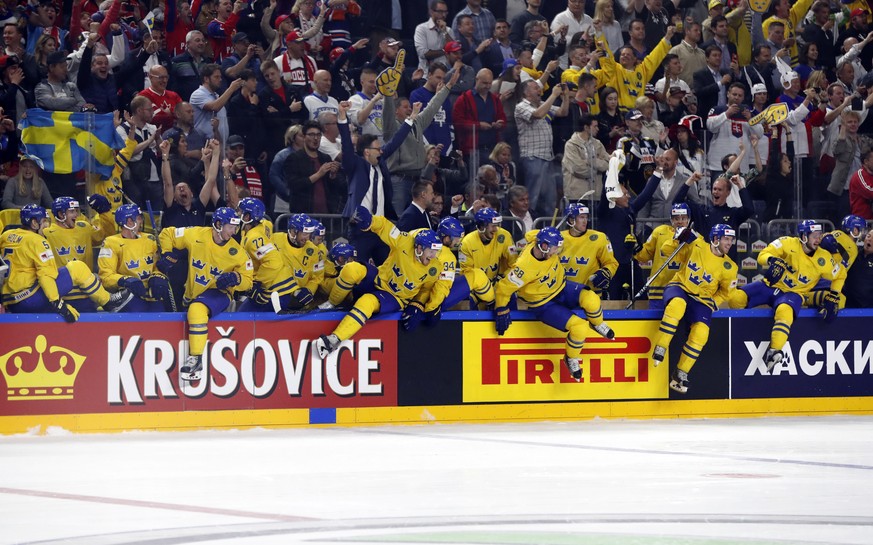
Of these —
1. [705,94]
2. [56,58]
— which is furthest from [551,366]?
[56,58]

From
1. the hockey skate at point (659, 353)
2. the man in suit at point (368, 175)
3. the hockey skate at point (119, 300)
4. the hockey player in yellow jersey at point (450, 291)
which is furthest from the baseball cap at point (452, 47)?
the hockey skate at point (119, 300)

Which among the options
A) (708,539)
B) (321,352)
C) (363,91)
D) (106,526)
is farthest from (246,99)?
(708,539)

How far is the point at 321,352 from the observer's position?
13.0 m

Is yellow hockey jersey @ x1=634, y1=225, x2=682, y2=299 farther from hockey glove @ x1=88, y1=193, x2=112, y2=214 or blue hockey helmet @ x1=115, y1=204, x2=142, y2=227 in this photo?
hockey glove @ x1=88, y1=193, x2=112, y2=214

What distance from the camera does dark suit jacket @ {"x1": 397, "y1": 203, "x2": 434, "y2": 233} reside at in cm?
1395

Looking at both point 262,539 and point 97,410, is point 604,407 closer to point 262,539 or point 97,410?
point 97,410

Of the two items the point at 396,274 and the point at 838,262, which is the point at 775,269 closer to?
the point at 838,262

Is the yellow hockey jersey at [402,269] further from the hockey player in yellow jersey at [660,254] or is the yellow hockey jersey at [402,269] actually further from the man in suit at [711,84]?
the man in suit at [711,84]

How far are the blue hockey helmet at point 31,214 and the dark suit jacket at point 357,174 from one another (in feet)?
9.86

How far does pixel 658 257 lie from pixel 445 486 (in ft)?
21.5

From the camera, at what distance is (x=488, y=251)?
551 inches

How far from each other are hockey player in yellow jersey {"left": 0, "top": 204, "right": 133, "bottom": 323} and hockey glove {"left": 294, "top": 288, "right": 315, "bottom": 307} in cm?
185

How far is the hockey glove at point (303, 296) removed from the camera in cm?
1312

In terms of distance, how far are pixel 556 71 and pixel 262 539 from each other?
453 inches
